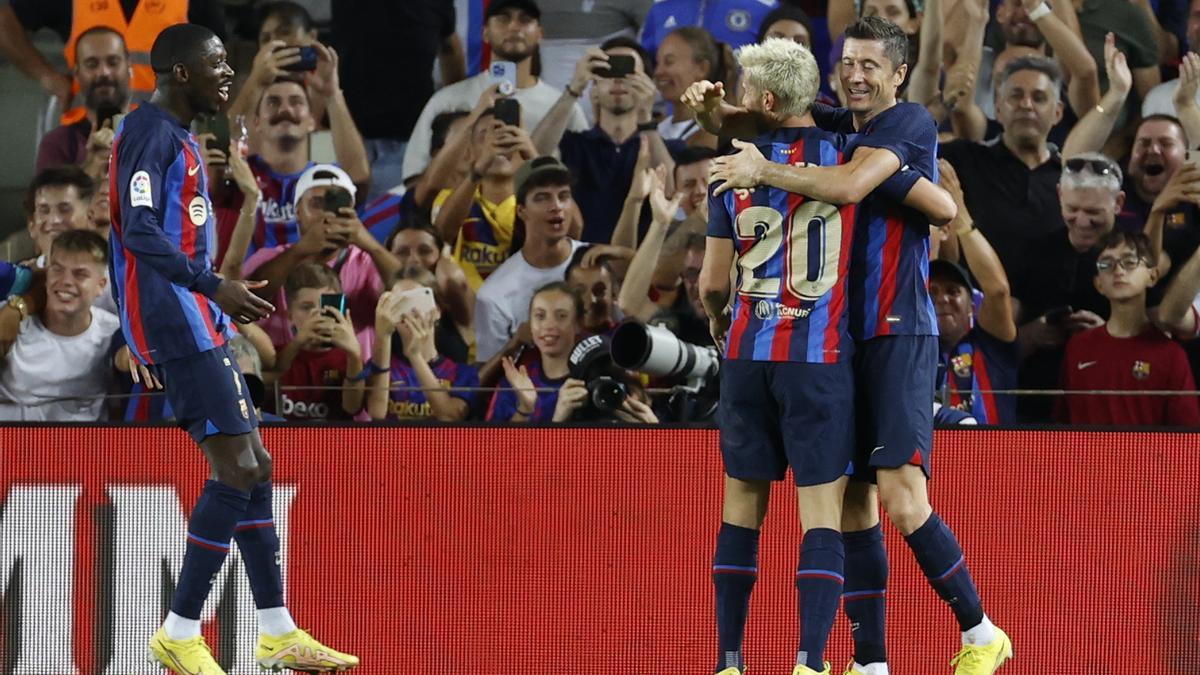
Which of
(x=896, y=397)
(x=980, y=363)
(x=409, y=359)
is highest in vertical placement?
(x=896, y=397)

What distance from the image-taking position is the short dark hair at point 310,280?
8.01m

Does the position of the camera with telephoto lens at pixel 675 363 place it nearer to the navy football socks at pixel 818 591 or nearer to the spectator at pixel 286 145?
the navy football socks at pixel 818 591

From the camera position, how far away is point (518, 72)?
8781 mm

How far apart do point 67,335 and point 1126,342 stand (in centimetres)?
509

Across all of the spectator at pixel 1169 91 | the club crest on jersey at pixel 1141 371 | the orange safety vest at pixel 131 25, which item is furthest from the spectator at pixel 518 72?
the club crest on jersey at pixel 1141 371

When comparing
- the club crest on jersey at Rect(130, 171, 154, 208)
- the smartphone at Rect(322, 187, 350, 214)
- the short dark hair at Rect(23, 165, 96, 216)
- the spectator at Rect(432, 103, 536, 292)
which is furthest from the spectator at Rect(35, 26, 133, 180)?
the club crest on jersey at Rect(130, 171, 154, 208)

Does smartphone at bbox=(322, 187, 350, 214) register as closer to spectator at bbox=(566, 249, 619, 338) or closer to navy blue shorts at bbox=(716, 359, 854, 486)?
spectator at bbox=(566, 249, 619, 338)

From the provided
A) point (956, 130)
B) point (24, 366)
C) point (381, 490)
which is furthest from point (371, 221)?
point (956, 130)

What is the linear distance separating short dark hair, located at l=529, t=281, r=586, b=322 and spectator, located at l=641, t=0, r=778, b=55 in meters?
1.41

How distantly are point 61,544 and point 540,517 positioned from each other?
6.11 feet

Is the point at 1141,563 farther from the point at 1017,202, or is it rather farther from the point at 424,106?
the point at 424,106

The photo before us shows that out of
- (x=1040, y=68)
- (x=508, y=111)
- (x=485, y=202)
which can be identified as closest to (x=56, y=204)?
(x=485, y=202)

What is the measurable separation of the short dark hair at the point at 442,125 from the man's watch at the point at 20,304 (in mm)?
2271

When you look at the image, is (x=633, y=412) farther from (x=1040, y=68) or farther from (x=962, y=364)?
(x=1040, y=68)
